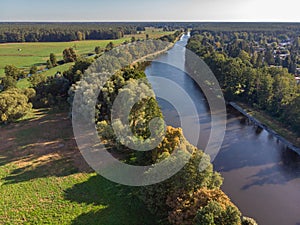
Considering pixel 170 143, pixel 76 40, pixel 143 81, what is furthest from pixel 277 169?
pixel 76 40

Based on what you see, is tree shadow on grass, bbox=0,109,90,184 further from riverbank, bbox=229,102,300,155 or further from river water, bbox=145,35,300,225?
riverbank, bbox=229,102,300,155

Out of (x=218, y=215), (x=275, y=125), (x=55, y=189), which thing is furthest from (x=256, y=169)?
(x=55, y=189)

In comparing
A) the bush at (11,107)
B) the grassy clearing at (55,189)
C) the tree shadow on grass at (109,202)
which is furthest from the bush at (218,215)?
the bush at (11,107)

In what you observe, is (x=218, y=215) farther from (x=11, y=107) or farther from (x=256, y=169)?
(x=11, y=107)

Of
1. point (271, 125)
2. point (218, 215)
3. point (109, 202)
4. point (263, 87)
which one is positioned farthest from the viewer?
point (263, 87)

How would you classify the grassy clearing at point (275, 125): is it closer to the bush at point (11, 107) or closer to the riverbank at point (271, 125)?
the riverbank at point (271, 125)

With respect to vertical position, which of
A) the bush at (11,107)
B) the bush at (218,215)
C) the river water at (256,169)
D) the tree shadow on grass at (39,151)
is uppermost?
the bush at (11,107)
